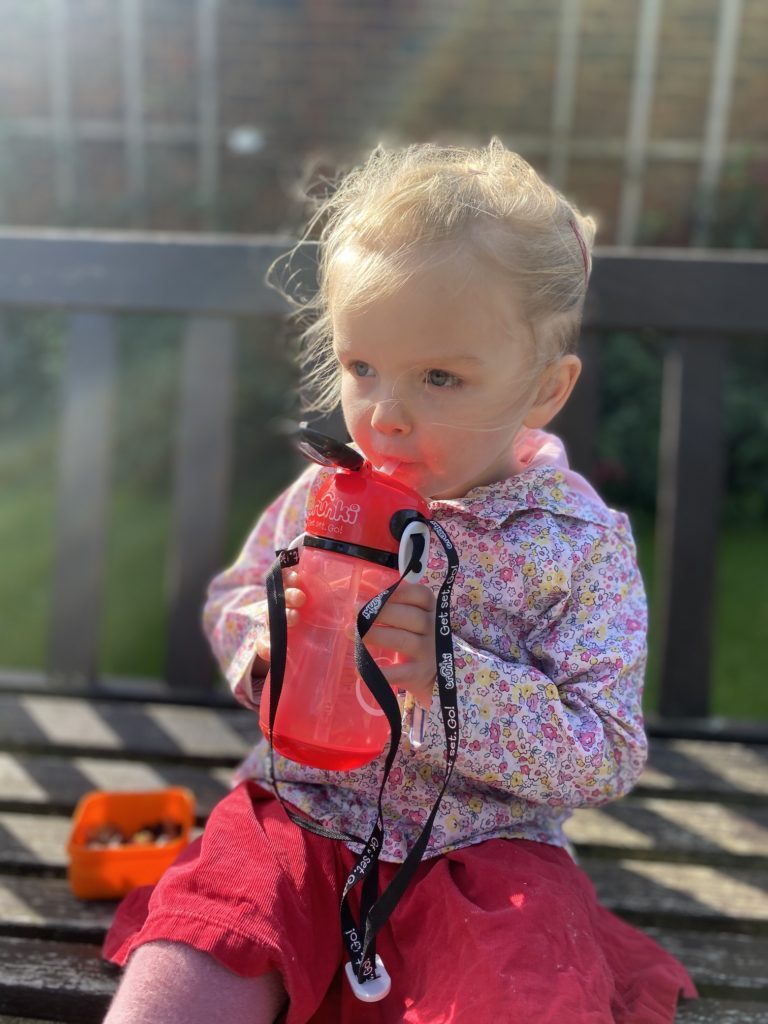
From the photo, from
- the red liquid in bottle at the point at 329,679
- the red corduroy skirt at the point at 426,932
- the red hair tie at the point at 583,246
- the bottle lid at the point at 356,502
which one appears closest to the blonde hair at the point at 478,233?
the red hair tie at the point at 583,246

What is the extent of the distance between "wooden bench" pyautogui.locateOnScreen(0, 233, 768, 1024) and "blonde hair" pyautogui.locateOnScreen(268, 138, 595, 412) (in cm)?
85

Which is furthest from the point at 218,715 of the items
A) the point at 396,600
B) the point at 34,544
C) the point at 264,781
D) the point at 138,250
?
the point at 34,544

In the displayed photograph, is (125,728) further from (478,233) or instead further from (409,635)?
(478,233)

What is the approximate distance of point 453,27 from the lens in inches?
244

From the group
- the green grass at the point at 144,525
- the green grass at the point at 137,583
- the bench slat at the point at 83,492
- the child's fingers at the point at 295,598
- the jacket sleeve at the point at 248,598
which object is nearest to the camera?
the child's fingers at the point at 295,598

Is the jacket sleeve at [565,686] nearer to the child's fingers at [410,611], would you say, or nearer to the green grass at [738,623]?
the child's fingers at [410,611]

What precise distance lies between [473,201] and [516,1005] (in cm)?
95

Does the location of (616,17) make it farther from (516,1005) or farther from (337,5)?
(516,1005)

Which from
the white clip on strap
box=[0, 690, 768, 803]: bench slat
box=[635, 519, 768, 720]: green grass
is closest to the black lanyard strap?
the white clip on strap

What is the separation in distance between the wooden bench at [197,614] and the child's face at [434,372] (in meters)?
0.84

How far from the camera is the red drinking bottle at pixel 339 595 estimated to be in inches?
49.8

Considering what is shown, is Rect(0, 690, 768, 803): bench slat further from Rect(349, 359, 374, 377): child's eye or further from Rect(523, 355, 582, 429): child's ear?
Rect(349, 359, 374, 377): child's eye

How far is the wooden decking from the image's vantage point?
1544 mm

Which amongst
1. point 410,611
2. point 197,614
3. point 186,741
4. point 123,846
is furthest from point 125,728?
point 410,611
